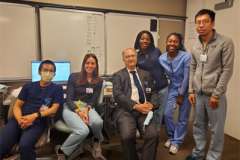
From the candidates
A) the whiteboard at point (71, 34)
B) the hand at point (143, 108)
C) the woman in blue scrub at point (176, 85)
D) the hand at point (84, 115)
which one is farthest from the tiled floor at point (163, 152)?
the whiteboard at point (71, 34)

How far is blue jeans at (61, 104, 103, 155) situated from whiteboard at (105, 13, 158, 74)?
1.45 metres

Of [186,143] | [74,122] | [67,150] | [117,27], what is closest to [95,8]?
[117,27]

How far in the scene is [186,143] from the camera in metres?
3.00

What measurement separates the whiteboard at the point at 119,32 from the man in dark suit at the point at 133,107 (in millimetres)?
1210

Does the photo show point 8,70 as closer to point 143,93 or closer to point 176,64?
point 143,93

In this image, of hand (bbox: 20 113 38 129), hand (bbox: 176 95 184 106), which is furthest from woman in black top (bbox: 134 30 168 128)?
hand (bbox: 20 113 38 129)

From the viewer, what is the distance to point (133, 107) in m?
2.27

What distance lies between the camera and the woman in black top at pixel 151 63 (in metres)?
2.76

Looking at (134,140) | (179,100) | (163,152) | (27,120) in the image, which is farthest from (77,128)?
(179,100)

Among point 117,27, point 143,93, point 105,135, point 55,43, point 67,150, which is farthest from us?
point 117,27

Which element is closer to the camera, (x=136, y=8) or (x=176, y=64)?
(x=176, y=64)

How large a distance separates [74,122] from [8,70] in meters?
1.45

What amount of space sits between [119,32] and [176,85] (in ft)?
4.71

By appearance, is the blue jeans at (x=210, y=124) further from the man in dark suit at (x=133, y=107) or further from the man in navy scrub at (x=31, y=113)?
the man in navy scrub at (x=31, y=113)
